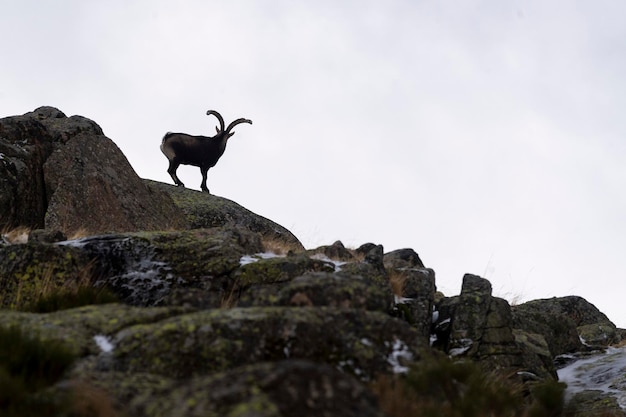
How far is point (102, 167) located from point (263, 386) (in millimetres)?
13912

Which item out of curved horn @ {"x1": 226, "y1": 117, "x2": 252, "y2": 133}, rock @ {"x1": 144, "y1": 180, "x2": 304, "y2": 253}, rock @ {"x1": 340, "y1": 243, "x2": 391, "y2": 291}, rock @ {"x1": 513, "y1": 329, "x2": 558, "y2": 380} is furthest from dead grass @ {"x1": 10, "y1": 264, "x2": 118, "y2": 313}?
curved horn @ {"x1": 226, "y1": 117, "x2": 252, "y2": 133}

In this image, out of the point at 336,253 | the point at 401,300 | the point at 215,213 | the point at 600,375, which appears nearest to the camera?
the point at 401,300

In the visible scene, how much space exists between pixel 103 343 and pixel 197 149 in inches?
667

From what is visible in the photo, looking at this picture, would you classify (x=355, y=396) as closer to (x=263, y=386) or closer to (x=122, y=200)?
(x=263, y=386)

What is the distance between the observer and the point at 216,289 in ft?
32.3

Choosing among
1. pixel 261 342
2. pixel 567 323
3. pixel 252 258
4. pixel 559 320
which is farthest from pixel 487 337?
pixel 261 342

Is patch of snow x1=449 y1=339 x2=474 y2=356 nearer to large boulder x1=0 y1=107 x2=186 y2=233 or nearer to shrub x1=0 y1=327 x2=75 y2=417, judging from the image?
shrub x1=0 y1=327 x2=75 y2=417

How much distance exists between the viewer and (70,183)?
621 inches

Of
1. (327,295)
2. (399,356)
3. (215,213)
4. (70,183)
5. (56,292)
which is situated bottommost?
(399,356)

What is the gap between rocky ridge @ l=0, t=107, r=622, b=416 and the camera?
15.1 feet

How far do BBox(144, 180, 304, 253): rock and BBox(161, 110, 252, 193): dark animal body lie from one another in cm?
101

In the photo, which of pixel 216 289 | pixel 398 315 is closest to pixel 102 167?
pixel 216 289

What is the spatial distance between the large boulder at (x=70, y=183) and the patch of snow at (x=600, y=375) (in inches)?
423

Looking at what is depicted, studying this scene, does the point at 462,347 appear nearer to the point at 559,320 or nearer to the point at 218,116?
the point at 559,320
